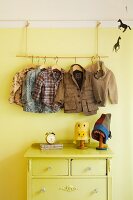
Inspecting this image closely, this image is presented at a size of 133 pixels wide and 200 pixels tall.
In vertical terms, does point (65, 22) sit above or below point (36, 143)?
above

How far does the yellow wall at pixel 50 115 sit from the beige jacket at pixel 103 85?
102mm

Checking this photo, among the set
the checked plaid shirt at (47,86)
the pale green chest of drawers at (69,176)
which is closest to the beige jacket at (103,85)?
the checked plaid shirt at (47,86)

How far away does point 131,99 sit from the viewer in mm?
2877

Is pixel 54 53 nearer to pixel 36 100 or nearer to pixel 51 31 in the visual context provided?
pixel 51 31

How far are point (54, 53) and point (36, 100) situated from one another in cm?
58

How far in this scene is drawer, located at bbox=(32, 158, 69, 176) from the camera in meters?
2.40

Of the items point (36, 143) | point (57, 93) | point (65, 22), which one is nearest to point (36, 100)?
point (57, 93)

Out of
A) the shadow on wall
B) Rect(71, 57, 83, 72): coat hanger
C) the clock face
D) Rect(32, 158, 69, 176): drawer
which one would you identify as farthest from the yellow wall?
Rect(32, 158, 69, 176): drawer

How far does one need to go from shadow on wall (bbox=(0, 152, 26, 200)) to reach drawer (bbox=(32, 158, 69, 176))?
0.51m

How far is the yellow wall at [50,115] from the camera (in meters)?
2.86

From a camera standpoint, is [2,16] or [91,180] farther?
[2,16]

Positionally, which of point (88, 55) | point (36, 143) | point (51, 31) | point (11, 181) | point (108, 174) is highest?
point (51, 31)

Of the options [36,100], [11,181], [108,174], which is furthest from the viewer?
[11,181]

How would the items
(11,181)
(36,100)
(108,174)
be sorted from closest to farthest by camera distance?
(108,174) < (36,100) < (11,181)
